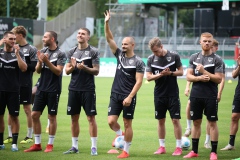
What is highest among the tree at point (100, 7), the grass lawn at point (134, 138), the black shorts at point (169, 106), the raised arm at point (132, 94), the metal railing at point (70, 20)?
the tree at point (100, 7)

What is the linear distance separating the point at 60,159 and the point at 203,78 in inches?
127

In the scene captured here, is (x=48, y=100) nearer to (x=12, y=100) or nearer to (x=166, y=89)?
(x=12, y=100)

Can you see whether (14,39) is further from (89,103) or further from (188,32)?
(188,32)

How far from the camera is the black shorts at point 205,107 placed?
1170 cm

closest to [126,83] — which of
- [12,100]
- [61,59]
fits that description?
[61,59]

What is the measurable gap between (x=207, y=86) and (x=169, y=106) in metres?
1.07

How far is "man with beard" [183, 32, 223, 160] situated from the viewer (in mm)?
11609

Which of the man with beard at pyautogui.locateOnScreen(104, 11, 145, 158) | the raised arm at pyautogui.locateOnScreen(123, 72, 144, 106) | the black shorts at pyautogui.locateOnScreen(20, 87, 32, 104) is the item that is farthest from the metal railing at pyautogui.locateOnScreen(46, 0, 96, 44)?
the raised arm at pyautogui.locateOnScreen(123, 72, 144, 106)

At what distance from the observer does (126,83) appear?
12.1 metres

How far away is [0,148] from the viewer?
12.9 metres

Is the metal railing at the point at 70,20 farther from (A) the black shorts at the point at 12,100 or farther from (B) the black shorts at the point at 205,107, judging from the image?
(B) the black shorts at the point at 205,107

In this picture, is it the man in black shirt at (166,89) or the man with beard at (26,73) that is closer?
the man in black shirt at (166,89)

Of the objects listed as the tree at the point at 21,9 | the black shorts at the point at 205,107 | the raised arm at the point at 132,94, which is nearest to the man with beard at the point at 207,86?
the black shorts at the point at 205,107

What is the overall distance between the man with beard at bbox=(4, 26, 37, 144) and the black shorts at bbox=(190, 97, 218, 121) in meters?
4.01
